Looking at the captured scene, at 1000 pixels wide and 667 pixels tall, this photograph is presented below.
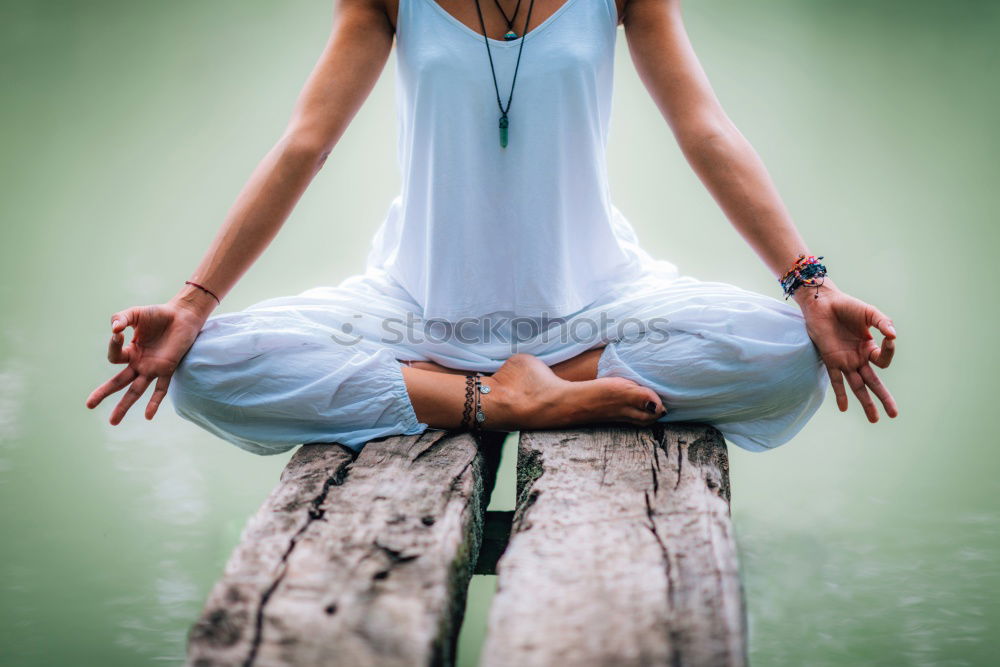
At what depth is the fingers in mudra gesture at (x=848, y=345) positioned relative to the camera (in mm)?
1354

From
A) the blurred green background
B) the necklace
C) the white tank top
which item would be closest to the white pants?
the white tank top

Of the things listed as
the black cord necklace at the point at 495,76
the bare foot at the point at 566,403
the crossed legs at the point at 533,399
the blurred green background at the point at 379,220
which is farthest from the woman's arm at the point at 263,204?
the blurred green background at the point at 379,220

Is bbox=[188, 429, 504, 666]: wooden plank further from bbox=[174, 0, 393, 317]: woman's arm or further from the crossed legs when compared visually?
bbox=[174, 0, 393, 317]: woman's arm

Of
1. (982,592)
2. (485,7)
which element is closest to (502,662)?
(485,7)

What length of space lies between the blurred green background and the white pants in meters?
0.60

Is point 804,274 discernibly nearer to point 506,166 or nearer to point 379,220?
point 506,166

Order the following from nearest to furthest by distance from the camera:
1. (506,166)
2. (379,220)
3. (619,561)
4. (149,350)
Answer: (619,561)
(149,350)
(506,166)
(379,220)

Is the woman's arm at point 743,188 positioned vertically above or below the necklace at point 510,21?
below

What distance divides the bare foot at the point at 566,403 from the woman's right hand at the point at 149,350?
44cm

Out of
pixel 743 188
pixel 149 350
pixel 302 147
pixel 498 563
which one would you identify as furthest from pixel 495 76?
pixel 498 563

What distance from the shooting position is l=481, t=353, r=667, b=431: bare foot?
140 centimetres

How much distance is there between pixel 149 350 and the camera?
1.36m

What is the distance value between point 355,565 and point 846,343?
30.5 inches

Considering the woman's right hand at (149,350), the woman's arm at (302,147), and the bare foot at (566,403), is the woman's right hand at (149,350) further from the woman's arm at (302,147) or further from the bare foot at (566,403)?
the bare foot at (566,403)
